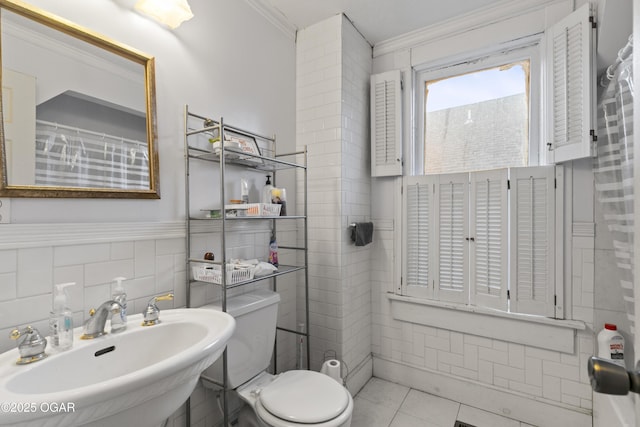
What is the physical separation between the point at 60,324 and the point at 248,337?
749mm

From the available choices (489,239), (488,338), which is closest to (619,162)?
(489,239)

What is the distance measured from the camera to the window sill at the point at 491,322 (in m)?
1.73

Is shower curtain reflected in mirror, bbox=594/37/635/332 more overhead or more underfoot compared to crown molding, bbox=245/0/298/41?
more underfoot

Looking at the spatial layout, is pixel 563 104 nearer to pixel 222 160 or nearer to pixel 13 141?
pixel 222 160

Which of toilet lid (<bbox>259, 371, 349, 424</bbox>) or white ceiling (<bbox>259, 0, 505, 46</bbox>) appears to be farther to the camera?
white ceiling (<bbox>259, 0, 505, 46</bbox>)

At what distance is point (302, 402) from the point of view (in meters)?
1.30

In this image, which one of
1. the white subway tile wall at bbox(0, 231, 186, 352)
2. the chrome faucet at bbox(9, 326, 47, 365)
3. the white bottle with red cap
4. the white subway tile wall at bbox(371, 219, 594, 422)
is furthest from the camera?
the white subway tile wall at bbox(371, 219, 594, 422)

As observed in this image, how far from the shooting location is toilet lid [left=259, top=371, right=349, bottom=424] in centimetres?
121

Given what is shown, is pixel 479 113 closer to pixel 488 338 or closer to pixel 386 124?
pixel 386 124

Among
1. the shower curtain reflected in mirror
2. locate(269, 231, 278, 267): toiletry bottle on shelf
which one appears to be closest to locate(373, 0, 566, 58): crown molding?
the shower curtain reflected in mirror

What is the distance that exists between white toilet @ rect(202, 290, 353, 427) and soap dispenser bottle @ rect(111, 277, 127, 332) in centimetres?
40

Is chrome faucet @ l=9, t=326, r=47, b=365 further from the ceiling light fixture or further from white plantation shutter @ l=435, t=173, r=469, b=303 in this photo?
white plantation shutter @ l=435, t=173, r=469, b=303

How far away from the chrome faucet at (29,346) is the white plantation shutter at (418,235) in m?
1.95

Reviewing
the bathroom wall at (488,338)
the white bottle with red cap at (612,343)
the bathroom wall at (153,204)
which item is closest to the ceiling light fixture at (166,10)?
the bathroom wall at (153,204)
